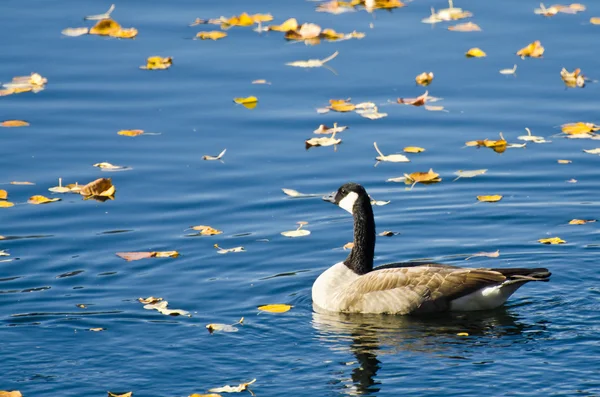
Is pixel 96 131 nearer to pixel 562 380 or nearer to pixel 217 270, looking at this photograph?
pixel 217 270

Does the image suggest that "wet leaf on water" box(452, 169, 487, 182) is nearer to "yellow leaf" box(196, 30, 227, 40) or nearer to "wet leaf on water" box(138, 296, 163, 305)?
"wet leaf on water" box(138, 296, 163, 305)

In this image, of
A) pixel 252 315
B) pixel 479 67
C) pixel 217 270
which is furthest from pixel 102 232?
pixel 479 67

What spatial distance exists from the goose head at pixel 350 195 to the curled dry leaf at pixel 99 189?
12.9 feet

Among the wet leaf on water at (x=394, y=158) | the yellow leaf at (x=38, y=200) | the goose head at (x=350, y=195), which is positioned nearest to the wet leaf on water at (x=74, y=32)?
the yellow leaf at (x=38, y=200)

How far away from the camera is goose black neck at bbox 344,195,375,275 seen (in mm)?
14281

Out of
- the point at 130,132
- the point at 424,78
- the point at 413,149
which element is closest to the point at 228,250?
the point at 413,149

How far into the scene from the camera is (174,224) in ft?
52.9

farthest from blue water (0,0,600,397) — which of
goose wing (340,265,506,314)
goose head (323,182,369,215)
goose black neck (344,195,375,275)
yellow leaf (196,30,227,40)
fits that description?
goose head (323,182,369,215)

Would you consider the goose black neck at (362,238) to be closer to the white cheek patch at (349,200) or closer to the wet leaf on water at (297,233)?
the white cheek patch at (349,200)

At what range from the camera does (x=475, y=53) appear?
74.0 ft

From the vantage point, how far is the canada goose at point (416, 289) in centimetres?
1347

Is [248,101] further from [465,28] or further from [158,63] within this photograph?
[465,28]

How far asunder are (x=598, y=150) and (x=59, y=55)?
1027 cm

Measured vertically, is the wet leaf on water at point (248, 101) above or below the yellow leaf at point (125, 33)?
below
